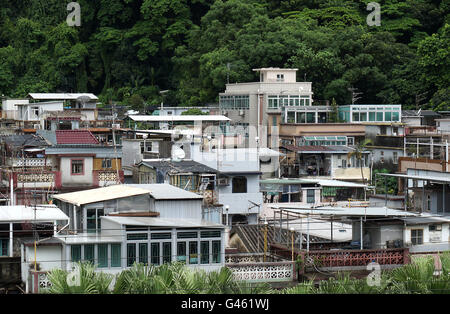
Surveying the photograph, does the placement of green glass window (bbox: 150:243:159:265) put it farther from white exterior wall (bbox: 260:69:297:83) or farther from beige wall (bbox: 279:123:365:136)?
white exterior wall (bbox: 260:69:297:83)

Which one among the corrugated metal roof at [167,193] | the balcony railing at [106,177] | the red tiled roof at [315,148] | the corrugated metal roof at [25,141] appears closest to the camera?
the corrugated metal roof at [167,193]

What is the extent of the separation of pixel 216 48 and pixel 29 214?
41.2m

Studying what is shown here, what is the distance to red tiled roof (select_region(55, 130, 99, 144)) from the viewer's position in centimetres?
2804

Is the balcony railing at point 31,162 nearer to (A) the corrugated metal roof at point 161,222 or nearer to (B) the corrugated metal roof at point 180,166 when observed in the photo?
(B) the corrugated metal roof at point 180,166

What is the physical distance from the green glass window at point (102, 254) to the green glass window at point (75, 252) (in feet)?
1.25

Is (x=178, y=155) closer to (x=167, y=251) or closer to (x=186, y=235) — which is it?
(x=186, y=235)

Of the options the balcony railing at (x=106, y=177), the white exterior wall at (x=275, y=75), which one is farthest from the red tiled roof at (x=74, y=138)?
the white exterior wall at (x=275, y=75)

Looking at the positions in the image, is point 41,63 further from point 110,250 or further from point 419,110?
point 110,250

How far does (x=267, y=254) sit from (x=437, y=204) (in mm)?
5935

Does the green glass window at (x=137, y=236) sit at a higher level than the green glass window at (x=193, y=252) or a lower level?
higher

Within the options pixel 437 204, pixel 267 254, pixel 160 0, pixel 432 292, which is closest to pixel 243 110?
pixel 160 0

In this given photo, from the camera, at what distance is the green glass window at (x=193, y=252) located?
19.3 metres

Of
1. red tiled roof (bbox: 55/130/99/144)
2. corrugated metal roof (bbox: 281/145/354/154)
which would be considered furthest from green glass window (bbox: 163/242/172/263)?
corrugated metal roof (bbox: 281/145/354/154)

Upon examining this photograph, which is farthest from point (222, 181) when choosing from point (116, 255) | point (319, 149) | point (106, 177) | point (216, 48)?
point (216, 48)
